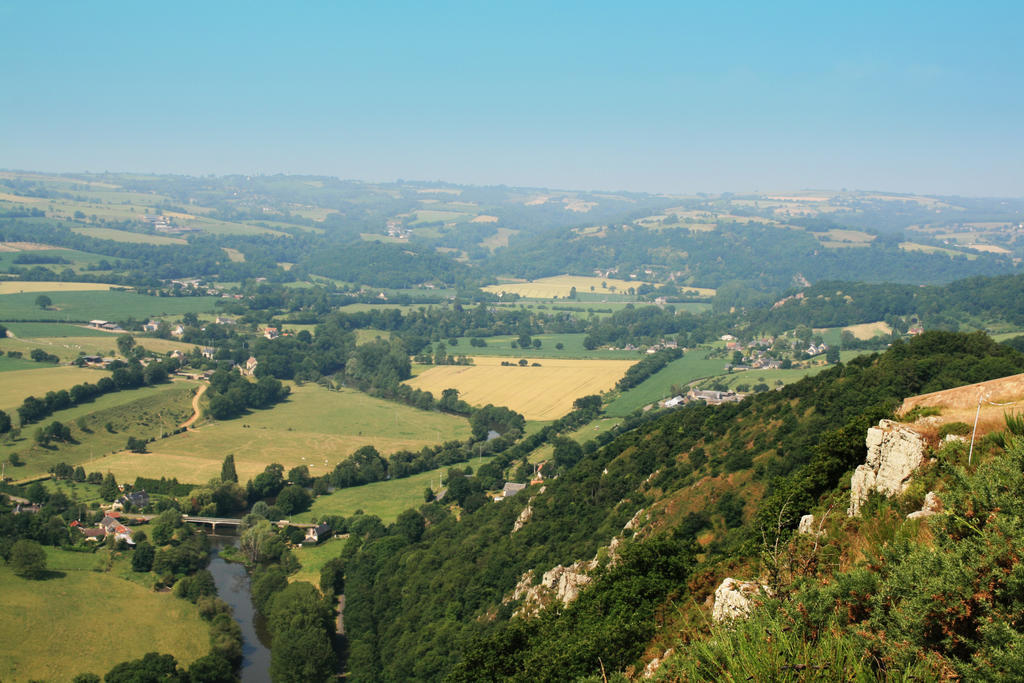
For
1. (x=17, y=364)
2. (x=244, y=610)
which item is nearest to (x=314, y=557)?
(x=244, y=610)

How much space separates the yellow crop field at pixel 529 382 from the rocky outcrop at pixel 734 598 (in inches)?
2789

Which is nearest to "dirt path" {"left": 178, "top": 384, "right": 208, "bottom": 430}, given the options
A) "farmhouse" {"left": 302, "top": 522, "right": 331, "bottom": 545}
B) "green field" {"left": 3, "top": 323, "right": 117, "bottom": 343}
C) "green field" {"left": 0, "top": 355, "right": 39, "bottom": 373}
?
"green field" {"left": 0, "top": 355, "right": 39, "bottom": 373}

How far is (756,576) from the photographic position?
50.2ft

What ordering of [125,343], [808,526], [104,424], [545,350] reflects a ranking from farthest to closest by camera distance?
[545,350], [125,343], [104,424], [808,526]

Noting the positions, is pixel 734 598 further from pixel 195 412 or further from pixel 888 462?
pixel 195 412

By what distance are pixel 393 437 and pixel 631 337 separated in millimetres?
68647

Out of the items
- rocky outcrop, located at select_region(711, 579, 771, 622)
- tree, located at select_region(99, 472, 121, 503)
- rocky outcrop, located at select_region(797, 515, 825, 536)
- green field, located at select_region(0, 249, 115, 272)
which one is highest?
rocky outcrop, located at select_region(711, 579, 771, 622)

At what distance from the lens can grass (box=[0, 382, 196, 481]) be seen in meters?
67.8

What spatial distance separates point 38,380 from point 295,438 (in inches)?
1286

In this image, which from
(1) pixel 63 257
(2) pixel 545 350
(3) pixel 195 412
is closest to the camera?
(3) pixel 195 412

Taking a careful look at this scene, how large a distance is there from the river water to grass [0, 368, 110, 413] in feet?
117

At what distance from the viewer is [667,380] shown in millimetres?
102312

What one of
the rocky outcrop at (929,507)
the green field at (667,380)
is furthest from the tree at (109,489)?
the rocky outcrop at (929,507)

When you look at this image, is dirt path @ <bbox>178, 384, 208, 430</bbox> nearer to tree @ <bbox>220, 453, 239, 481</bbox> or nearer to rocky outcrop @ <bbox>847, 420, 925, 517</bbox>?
tree @ <bbox>220, 453, 239, 481</bbox>
